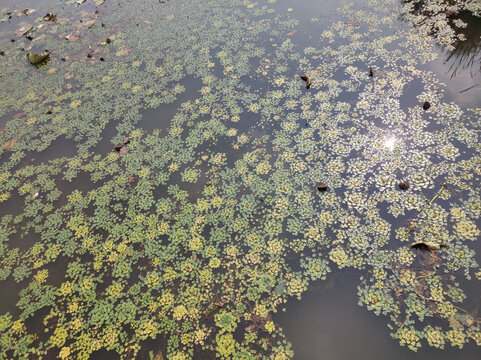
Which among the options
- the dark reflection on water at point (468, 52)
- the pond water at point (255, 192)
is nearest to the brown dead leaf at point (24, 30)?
the pond water at point (255, 192)

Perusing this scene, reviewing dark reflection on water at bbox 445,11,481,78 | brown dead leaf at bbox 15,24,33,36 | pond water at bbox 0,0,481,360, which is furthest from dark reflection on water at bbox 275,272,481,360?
brown dead leaf at bbox 15,24,33,36

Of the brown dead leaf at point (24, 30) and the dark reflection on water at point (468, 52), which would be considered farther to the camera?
the brown dead leaf at point (24, 30)

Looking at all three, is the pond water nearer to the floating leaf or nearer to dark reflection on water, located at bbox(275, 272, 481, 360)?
dark reflection on water, located at bbox(275, 272, 481, 360)

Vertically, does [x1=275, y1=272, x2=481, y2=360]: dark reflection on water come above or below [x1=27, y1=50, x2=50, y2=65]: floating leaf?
below

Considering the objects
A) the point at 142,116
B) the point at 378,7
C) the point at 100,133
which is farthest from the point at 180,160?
the point at 378,7

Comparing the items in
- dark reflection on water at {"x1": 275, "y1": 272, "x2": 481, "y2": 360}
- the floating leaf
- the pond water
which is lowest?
dark reflection on water at {"x1": 275, "y1": 272, "x2": 481, "y2": 360}

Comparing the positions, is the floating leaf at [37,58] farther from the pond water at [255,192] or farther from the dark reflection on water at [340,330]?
the dark reflection on water at [340,330]

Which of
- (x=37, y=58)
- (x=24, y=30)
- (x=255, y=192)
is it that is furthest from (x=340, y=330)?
(x=24, y=30)

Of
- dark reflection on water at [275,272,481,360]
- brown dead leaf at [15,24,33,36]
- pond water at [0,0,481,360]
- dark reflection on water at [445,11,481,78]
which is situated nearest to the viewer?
dark reflection on water at [275,272,481,360]
